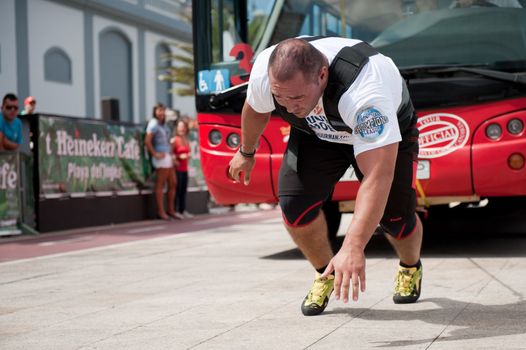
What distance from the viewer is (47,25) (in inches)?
1096

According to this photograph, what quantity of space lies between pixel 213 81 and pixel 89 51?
23029 mm

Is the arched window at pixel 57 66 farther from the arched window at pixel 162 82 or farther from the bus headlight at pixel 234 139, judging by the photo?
the bus headlight at pixel 234 139

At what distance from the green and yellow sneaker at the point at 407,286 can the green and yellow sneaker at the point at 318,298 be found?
0.47m

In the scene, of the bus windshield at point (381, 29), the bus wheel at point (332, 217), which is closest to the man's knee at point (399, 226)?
the bus windshield at point (381, 29)

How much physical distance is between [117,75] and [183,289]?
2687cm

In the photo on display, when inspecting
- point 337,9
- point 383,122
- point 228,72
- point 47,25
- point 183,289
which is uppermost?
point 47,25

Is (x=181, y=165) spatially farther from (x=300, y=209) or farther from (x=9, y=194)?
(x=300, y=209)

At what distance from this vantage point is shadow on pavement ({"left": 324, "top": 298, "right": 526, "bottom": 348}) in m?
4.29

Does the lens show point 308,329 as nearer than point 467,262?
Yes

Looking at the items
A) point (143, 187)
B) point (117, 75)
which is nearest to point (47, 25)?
point (117, 75)

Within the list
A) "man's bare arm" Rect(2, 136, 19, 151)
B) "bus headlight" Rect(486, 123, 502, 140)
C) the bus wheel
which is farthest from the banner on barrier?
"bus headlight" Rect(486, 123, 502, 140)

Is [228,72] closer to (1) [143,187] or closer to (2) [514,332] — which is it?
(2) [514,332]

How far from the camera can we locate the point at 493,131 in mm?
7477

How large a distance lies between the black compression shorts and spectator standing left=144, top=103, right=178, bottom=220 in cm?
1020
